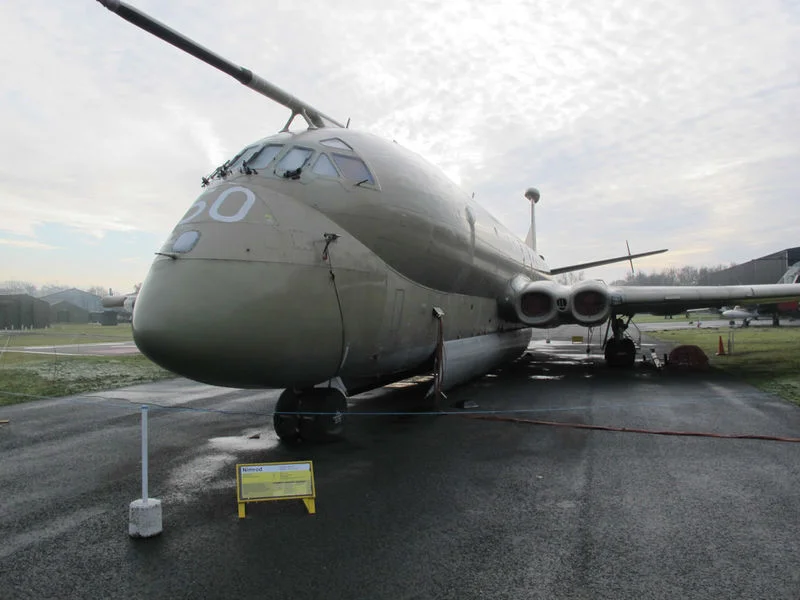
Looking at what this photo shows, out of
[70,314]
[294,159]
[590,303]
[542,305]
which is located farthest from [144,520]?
[70,314]

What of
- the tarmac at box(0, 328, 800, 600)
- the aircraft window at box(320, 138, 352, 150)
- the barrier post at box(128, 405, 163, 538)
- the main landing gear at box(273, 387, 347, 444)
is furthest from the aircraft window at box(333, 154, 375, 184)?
the barrier post at box(128, 405, 163, 538)

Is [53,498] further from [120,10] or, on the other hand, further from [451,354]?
[451,354]

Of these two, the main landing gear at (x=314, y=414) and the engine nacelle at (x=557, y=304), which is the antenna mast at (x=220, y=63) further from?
the engine nacelle at (x=557, y=304)

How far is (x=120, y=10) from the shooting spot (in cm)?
516

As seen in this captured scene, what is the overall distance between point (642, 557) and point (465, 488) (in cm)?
175

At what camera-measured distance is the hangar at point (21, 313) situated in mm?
23562

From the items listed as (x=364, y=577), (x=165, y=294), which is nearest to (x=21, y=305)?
(x=165, y=294)

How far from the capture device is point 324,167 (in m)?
5.98

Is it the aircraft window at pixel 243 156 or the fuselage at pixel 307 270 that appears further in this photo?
the aircraft window at pixel 243 156

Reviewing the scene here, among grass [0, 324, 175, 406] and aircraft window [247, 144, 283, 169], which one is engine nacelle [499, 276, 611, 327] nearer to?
aircraft window [247, 144, 283, 169]

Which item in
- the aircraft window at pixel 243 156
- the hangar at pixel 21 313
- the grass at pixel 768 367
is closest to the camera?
the aircraft window at pixel 243 156

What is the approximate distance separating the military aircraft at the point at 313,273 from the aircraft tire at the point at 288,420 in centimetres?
2

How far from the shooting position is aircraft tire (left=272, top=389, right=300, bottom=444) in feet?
20.9

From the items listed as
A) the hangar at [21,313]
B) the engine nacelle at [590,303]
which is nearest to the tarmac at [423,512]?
the engine nacelle at [590,303]
